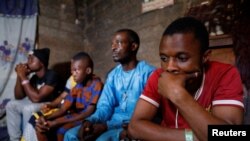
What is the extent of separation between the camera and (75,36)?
4398mm

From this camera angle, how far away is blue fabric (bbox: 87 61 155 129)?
6.79 feet

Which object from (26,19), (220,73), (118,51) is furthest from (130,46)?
(26,19)

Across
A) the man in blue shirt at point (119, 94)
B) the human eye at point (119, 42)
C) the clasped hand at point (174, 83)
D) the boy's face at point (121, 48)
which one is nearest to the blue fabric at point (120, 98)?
→ the man in blue shirt at point (119, 94)

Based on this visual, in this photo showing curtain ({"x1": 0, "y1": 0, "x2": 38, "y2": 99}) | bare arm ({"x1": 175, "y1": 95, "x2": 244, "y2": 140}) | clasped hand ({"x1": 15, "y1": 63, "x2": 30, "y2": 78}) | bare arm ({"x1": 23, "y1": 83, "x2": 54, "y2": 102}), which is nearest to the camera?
bare arm ({"x1": 175, "y1": 95, "x2": 244, "y2": 140})

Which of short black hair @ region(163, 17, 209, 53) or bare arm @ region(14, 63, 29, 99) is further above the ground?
short black hair @ region(163, 17, 209, 53)

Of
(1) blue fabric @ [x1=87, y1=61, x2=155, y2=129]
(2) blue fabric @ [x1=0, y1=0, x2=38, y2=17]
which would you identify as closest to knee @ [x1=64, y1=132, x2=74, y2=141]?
(1) blue fabric @ [x1=87, y1=61, x2=155, y2=129]

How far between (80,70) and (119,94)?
59 cm

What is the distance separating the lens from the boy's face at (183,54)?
1169 mm

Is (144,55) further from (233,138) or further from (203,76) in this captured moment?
(233,138)

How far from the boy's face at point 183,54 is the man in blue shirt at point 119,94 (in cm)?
88

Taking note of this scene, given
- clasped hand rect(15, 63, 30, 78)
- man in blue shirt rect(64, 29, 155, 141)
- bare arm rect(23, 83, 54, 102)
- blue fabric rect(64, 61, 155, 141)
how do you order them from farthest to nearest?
clasped hand rect(15, 63, 30, 78), bare arm rect(23, 83, 54, 102), blue fabric rect(64, 61, 155, 141), man in blue shirt rect(64, 29, 155, 141)

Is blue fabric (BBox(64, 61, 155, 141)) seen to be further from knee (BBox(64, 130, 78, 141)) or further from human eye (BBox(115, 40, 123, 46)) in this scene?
human eye (BBox(115, 40, 123, 46))

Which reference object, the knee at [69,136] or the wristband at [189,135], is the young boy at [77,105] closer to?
the knee at [69,136]

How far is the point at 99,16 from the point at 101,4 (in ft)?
0.64
